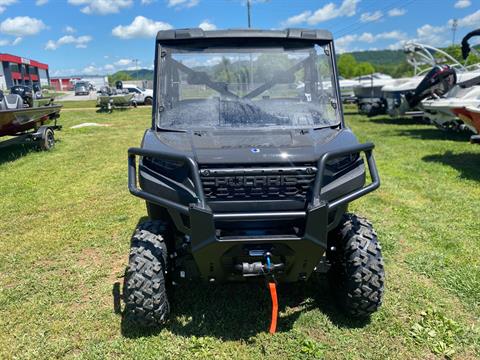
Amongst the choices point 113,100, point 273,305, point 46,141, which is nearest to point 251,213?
point 273,305

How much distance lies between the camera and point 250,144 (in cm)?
279

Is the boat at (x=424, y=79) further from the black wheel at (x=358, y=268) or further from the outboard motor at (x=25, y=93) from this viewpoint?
the outboard motor at (x=25, y=93)

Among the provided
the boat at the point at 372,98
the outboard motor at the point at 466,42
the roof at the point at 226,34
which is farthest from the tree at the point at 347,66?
the roof at the point at 226,34

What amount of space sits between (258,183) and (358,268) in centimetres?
96

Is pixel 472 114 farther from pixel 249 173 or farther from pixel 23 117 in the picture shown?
pixel 23 117

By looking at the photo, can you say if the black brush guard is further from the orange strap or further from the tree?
the tree

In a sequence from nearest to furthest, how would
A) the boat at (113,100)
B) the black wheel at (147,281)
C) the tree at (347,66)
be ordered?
the black wheel at (147,281), the boat at (113,100), the tree at (347,66)

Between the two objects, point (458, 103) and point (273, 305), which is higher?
point (458, 103)

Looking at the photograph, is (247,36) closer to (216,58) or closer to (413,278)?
(216,58)

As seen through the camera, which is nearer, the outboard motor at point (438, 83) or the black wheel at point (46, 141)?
the black wheel at point (46, 141)

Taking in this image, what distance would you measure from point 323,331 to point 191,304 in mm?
1009

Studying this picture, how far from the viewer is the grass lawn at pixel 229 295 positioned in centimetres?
289

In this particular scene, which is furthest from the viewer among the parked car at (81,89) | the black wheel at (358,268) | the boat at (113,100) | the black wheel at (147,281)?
the parked car at (81,89)

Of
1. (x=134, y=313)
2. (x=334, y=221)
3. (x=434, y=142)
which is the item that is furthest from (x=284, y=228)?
(x=434, y=142)
